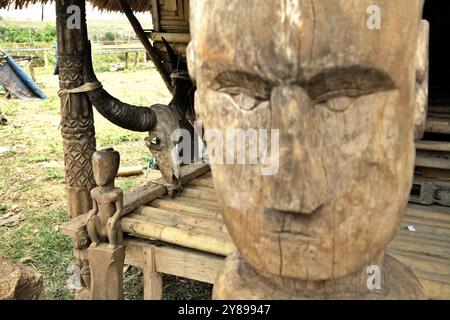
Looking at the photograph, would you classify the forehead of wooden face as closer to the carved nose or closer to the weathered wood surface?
the carved nose

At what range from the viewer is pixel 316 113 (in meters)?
1.13

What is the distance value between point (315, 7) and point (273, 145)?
0.34 meters

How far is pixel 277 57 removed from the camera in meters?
1.10

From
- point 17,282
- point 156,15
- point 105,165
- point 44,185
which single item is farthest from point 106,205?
point 44,185

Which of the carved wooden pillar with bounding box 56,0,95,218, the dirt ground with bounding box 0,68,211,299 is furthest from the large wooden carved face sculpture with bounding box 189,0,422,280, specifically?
the dirt ground with bounding box 0,68,211,299

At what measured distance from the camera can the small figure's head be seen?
8.13 ft

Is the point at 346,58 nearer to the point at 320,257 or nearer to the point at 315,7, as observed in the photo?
the point at 315,7

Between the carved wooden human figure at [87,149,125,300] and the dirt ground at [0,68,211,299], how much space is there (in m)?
1.37

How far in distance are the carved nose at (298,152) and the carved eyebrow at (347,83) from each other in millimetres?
31

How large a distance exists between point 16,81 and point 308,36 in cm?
1207

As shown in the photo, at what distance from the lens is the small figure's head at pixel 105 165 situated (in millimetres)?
2478

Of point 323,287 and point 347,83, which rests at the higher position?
point 347,83

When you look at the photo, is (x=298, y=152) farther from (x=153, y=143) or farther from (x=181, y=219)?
(x=153, y=143)
